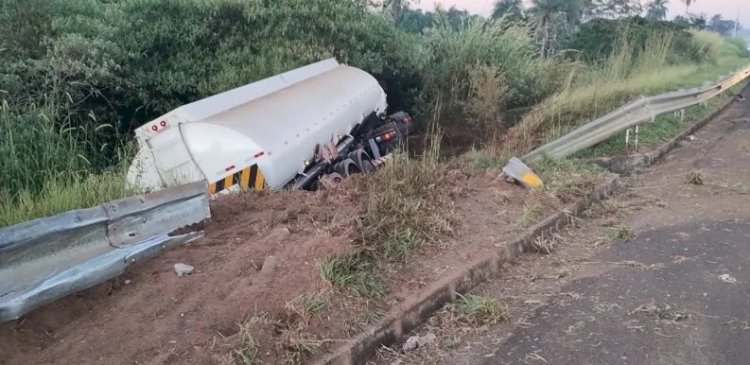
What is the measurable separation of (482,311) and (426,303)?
15.2 inches

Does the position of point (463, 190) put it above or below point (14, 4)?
below

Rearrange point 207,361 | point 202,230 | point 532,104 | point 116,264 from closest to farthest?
point 207,361 → point 116,264 → point 202,230 → point 532,104

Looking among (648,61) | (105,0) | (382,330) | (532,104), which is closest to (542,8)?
(648,61)

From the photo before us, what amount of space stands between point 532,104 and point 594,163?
451 cm

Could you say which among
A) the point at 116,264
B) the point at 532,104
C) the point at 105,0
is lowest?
the point at 532,104

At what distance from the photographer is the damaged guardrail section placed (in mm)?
3568

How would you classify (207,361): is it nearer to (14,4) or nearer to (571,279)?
(571,279)

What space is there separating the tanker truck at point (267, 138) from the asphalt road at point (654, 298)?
3.02 metres

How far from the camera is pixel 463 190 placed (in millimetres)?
6605

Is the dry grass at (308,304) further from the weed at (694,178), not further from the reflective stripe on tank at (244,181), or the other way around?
the weed at (694,178)

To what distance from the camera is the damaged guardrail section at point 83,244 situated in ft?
11.7

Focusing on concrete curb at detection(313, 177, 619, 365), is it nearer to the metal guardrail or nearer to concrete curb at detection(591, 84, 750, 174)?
the metal guardrail

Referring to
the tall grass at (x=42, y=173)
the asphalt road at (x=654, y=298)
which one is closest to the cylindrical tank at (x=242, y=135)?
the tall grass at (x=42, y=173)

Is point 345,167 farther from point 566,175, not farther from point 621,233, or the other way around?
point 621,233
